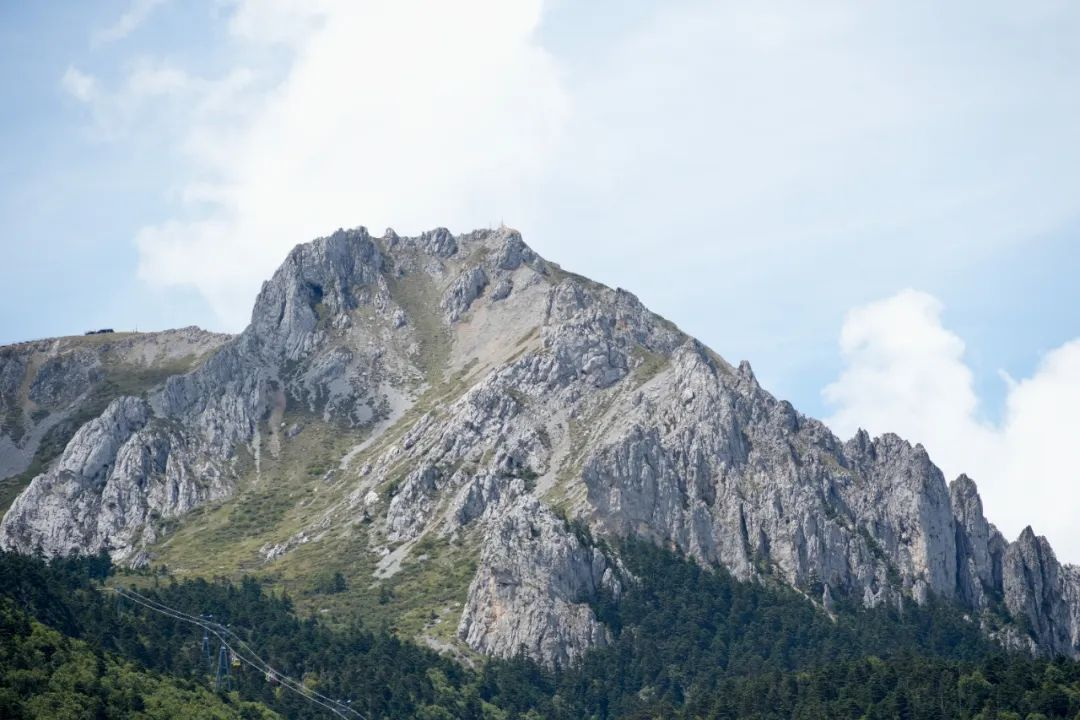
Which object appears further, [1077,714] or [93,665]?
[1077,714]

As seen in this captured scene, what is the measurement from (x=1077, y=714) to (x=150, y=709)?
112381mm

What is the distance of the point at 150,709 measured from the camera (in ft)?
559

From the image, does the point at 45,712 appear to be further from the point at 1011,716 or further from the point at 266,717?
the point at 1011,716

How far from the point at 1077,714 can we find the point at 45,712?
123222 mm

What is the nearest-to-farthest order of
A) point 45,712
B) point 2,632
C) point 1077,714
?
point 45,712
point 2,632
point 1077,714

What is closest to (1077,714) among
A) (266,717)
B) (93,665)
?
(266,717)

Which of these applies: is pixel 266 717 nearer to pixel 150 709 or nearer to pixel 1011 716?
pixel 150 709

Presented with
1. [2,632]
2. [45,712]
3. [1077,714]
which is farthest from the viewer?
[1077,714]

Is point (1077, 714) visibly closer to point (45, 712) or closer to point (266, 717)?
point (266, 717)

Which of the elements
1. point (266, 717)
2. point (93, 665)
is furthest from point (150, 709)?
point (266, 717)

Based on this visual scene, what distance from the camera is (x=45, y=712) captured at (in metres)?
153

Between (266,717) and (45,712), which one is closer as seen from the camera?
(45,712)

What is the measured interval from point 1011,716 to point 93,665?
367ft

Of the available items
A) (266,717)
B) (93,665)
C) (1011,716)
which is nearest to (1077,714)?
(1011,716)
